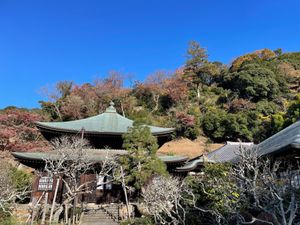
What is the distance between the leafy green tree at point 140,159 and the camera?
1216cm

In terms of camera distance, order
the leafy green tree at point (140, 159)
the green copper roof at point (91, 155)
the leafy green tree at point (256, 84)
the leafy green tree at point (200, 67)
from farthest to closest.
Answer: the leafy green tree at point (200, 67), the leafy green tree at point (256, 84), the green copper roof at point (91, 155), the leafy green tree at point (140, 159)

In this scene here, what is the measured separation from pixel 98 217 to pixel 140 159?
4206 millimetres

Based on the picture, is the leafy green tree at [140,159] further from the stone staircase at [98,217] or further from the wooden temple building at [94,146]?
the stone staircase at [98,217]

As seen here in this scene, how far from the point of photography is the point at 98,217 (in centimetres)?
1347

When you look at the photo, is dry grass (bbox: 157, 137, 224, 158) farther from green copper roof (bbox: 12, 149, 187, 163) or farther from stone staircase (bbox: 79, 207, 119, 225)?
stone staircase (bbox: 79, 207, 119, 225)

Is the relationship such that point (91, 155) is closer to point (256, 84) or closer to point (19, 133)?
point (19, 133)

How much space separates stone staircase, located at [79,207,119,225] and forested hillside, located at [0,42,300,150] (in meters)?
17.4

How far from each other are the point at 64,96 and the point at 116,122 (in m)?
22.0

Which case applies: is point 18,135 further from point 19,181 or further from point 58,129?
point 58,129

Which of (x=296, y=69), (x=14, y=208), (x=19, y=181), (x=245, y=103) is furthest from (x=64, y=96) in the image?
(x=296, y=69)

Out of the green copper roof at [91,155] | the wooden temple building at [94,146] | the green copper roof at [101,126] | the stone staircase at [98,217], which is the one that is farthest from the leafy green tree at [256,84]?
the stone staircase at [98,217]

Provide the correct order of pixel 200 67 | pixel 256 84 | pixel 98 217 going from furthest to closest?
1. pixel 200 67
2. pixel 256 84
3. pixel 98 217

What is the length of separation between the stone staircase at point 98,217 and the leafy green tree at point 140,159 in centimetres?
211

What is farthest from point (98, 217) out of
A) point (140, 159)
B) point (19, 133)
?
point (19, 133)
